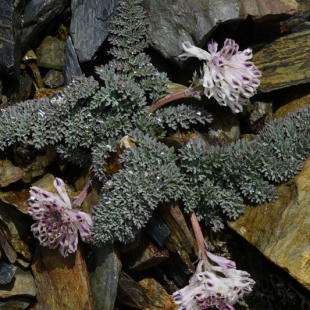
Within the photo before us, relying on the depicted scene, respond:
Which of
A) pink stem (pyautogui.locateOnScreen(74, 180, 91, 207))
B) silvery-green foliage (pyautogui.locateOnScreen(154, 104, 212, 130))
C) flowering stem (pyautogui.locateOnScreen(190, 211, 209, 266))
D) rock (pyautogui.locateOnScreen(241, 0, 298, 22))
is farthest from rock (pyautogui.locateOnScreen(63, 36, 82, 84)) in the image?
flowering stem (pyautogui.locateOnScreen(190, 211, 209, 266))

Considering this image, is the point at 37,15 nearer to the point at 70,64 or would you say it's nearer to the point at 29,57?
the point at 29,57

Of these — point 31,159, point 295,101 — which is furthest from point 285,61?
point 31,159

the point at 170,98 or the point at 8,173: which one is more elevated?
the point at 170,98

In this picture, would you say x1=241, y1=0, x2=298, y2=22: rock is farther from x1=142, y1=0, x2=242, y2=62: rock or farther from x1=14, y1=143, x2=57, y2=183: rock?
x1=14, y1=143, x2=57, y2=183: rock

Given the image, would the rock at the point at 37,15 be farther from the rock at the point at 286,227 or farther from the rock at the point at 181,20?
the rock at the point at 286,227

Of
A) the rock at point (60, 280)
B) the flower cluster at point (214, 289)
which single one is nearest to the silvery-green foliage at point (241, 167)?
the flower cluster at point (214, 289)
